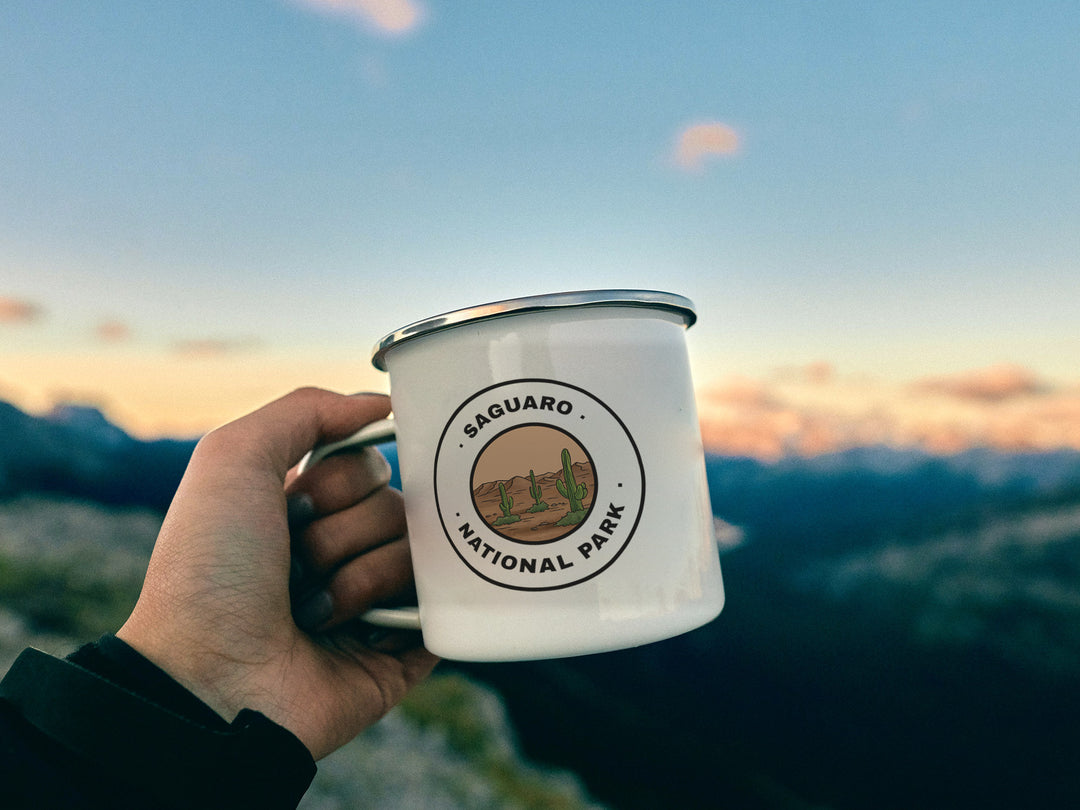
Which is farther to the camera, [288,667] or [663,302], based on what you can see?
[288,667]

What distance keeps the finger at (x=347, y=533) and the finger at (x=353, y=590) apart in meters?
0.03

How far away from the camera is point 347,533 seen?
168 centimetres

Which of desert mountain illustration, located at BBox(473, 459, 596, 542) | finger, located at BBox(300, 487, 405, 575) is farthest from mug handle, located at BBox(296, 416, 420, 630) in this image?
desert mountain illustration, located at BBox(473, 459, 596, 542)

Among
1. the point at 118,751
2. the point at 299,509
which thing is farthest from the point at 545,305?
the point at 118,751

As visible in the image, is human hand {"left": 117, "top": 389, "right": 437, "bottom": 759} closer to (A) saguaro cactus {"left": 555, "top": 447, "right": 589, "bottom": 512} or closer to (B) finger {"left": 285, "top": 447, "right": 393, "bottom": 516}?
(B) finger {"left": 285, "top": 447, "right": 393, "bottom": 516}

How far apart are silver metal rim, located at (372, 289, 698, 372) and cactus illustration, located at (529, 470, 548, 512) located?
0.27m

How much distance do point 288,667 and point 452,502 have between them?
724 millimetres

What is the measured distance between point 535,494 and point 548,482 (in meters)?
0.03

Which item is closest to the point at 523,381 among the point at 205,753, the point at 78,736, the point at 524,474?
the point at 524,474

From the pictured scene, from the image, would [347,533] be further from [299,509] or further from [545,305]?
[545,305]

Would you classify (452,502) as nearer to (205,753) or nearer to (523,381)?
(523,381)

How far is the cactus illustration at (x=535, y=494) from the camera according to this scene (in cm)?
112

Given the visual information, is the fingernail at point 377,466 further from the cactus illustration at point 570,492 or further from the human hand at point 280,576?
the cactus illustration at point 570,492

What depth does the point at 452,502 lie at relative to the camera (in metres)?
1.19
